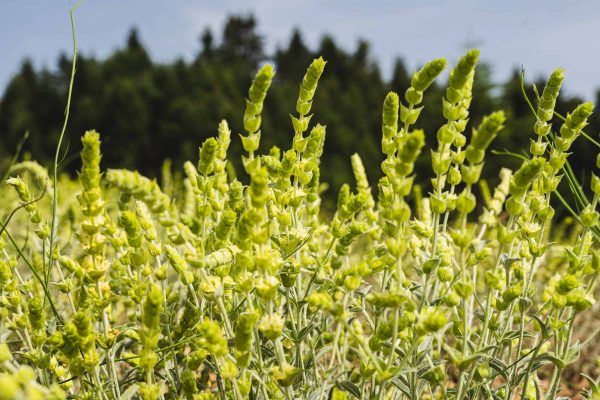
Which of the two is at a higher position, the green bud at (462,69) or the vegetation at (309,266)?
the green bud at (462,69)

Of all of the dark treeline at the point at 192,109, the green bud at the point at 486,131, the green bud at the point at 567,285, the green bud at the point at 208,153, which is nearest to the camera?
the green bud at the point at 486,131

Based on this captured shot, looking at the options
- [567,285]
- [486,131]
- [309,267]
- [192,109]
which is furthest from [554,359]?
[192,109]

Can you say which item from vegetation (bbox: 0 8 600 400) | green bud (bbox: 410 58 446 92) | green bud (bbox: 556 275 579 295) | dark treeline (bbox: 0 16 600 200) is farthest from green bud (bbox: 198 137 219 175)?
dark treeline (bbox: 0 16 600 200)

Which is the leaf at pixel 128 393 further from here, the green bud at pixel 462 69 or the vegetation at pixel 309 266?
the green bud at pixel 462 69

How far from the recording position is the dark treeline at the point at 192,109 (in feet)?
47.1

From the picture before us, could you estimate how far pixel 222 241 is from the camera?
1.12 meters

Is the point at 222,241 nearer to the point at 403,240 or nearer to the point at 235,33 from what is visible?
the point at 403,240

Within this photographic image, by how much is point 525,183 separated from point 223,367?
1.96 feet

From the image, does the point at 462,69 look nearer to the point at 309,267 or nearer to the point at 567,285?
the point at 567,285

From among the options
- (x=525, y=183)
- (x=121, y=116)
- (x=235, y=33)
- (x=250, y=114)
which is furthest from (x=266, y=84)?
(x=235, y=33)

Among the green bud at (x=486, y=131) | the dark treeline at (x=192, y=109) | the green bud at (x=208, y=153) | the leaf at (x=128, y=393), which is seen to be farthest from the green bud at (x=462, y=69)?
the dark treeline at (x=192, y=109)

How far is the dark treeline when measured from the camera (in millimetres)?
14359

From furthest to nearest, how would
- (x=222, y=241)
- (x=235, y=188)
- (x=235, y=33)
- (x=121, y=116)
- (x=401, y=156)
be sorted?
(x=235, y=33) → (x=121, y=116) → (x=235, y=188) → (x=222, y=241) → (x=401, y=156)

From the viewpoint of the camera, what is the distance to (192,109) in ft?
63.1
